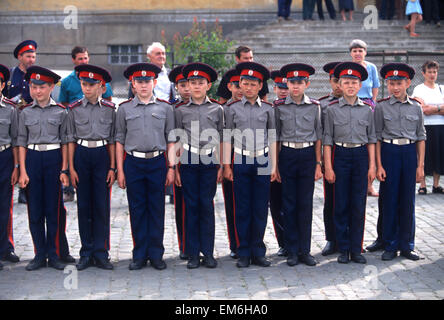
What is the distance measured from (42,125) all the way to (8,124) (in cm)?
42

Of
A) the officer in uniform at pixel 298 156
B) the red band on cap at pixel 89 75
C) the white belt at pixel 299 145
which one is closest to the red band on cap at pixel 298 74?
the officer in uniform at pixel 298 156

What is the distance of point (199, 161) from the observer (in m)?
7.39

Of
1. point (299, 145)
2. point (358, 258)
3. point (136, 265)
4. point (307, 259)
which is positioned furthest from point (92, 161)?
point (358, 258)

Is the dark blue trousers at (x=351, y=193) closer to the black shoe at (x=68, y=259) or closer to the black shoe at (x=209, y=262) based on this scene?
the black shoe at (x=209, y=262)

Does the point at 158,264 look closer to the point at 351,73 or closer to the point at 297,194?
the point at 297,194

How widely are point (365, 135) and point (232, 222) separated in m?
1.63

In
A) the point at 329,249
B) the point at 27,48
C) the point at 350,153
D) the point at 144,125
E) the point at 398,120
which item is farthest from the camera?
the point at 27,48

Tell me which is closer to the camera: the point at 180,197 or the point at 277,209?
the point at 180,197

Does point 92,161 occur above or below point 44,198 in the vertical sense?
A: above

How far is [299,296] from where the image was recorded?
6.37 m

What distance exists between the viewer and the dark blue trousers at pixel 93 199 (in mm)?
7305

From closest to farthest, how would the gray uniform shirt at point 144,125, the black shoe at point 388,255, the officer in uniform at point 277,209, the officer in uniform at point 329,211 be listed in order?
1. the gray uniform shirt at point 144,125
2. the black shoe at point 388,255
3. the officer in uniform at point 329,211
4. the officer in uniform at point 277,209

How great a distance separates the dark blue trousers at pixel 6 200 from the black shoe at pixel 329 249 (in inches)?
129
